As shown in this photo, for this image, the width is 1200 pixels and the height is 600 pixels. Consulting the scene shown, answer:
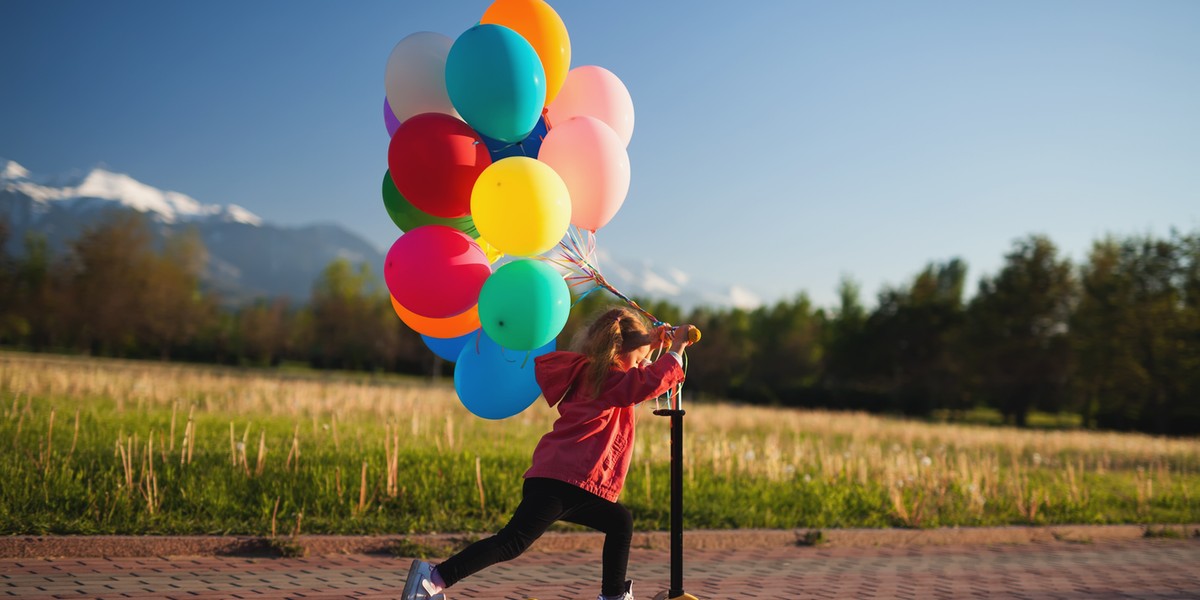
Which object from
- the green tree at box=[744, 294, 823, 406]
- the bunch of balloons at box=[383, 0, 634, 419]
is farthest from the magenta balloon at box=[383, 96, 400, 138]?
the green tree at box=[744, 294, 823, 406]

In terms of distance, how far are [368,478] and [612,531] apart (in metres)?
4.21

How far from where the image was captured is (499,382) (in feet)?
15.1

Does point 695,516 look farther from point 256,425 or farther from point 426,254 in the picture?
point 256,425

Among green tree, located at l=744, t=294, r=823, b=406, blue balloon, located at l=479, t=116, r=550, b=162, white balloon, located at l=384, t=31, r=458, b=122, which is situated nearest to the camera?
blue balloon, located at l=479, t=116, r=550, b=162

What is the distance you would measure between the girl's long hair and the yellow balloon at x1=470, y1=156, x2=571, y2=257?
491mm

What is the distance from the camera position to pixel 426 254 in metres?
4.38

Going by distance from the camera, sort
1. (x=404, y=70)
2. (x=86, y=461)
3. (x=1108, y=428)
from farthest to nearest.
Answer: (x=1108, y=428) → (x=86, y=461) → (x=404, y=70)

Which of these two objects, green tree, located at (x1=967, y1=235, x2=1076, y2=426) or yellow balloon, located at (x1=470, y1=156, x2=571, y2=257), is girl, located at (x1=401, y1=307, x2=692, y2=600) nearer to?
yellow balloon, located at (x1=470, y1=156, x2=571, y2=257)

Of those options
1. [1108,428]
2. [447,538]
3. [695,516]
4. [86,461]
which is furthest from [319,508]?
[1108,428]

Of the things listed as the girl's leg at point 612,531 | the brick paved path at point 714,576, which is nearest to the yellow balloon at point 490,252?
the girl's leg at point 612,531

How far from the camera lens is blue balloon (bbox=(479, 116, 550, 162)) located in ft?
15.6

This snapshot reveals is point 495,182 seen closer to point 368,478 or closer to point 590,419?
point 590,419

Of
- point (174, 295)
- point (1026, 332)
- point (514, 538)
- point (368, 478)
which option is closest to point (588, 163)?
point (514, 538)

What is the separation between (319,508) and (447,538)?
116cm
